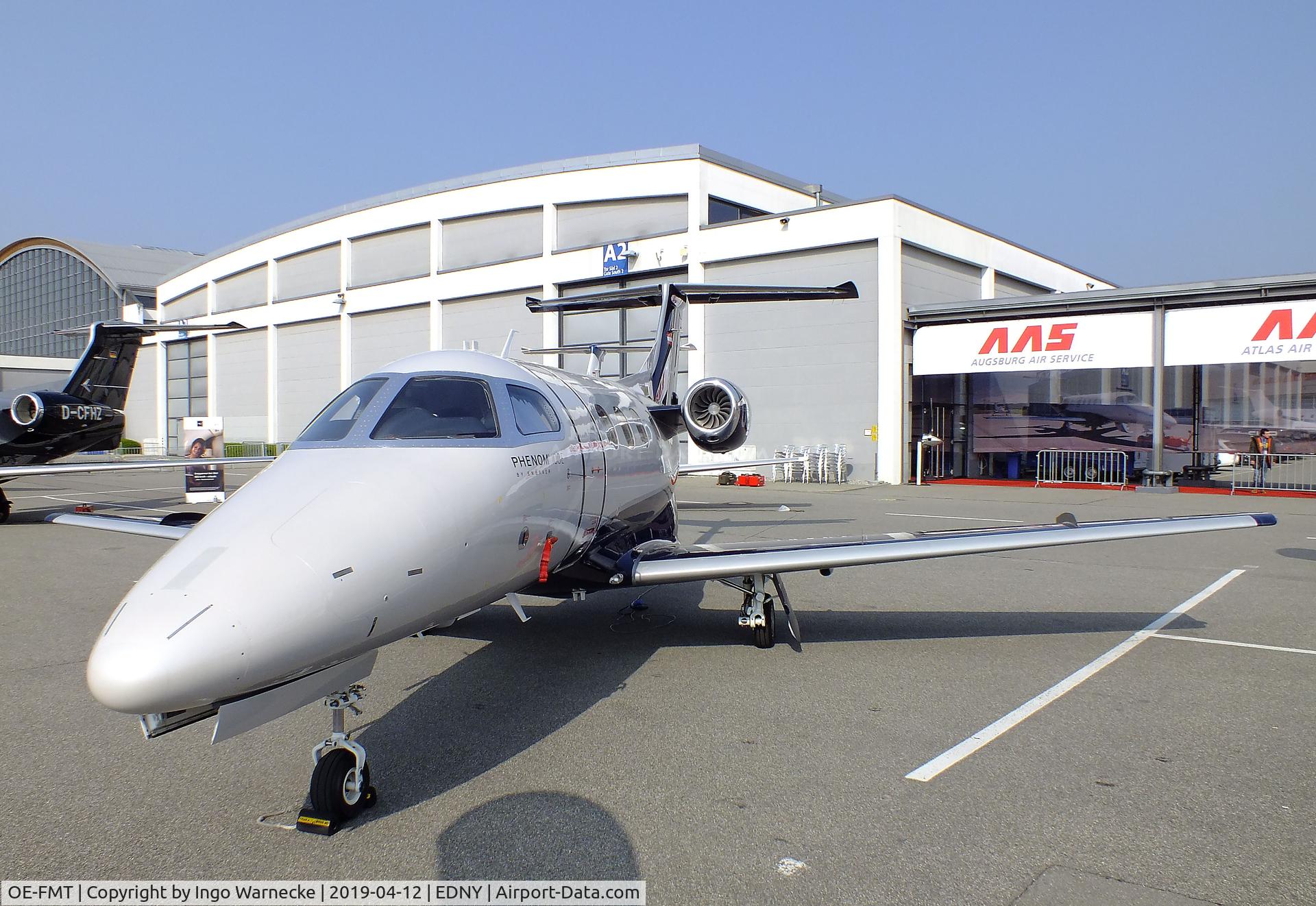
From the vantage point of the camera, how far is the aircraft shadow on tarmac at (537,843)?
3.52 meters

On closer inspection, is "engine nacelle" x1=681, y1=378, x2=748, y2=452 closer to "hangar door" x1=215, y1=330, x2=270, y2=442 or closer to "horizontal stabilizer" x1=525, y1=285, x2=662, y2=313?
"horizontal stabilizer" x1=525, y1=285, x2=662, y2=313

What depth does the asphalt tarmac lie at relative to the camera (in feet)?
11.7

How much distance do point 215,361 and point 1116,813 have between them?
54324mm

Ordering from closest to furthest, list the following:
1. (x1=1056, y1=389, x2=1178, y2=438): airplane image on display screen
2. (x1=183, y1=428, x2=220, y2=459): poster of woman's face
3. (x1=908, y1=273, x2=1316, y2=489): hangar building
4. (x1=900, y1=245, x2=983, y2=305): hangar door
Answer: (x1=908, y1=273, x2=1316, y2=489): hangar building → (x1=183, y1=428, x2=220, y2=459): poster of woman's face → (x1=1056, y1=389, x2=1178, y2=438): airplane image on display screen → (x1=900, y1=245, x2=983, y2=305): hangar door

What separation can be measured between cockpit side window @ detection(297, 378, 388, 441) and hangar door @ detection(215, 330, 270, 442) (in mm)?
44802

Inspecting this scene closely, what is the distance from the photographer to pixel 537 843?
3.75 meters

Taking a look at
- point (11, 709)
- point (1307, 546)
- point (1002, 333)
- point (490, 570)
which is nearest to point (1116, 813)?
point (490, 570)

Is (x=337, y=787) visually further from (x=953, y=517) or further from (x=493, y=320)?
(x=493, y=320)

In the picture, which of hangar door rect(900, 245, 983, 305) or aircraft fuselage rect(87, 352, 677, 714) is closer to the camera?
aircraft fuselage rect(87, 352, 677, 714)

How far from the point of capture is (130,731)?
5.26 metres

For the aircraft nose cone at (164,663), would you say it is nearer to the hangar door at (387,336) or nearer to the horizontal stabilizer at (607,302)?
the horizontal stabilizer at (607,302)

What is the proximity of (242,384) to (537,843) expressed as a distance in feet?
164

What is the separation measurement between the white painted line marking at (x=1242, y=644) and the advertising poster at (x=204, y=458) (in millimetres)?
19602

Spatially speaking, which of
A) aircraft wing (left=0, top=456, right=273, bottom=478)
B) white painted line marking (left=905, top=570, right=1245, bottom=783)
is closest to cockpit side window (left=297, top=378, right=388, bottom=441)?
white painted line marking (left=905, top=570, right=1245, bottom=783)
